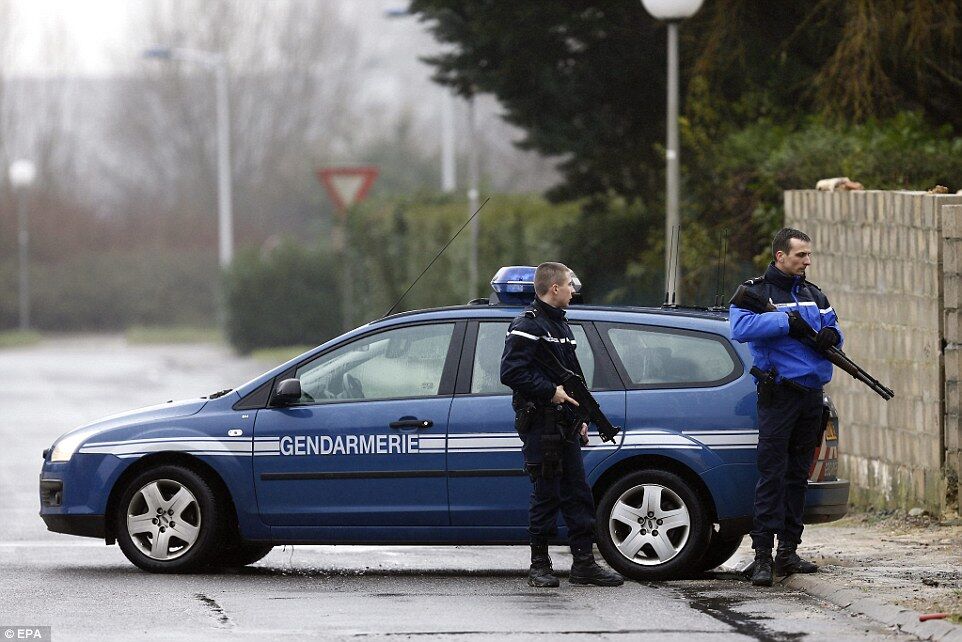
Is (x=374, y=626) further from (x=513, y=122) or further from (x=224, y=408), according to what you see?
(x=513, y=122)

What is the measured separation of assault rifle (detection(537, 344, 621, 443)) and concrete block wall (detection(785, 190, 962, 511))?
120 inches

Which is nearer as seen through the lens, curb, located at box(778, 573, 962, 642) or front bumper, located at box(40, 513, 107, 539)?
curb, located at box(778, 573, 962, 642)

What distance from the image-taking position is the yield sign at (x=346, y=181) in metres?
28.7

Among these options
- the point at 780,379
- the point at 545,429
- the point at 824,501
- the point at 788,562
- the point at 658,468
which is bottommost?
the point at 788,562

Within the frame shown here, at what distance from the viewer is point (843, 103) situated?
15430mm

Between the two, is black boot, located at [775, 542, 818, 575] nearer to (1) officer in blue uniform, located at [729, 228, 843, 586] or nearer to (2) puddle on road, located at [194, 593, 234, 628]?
(1) officer in blue uniform, located at [729, 228, 843, 586]

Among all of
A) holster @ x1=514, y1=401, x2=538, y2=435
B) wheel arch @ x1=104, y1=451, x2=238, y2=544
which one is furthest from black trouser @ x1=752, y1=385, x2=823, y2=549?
wheel arch @ x1=104, y1=451, x2=238, y2=544

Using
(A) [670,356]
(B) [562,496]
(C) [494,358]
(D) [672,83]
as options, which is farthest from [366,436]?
(D) [672,83]

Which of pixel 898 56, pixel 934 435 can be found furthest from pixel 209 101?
pixel 934 435

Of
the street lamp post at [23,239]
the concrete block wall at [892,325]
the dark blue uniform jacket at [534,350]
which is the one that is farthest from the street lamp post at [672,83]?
the street lamp post at [23,239]

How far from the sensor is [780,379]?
9.35 metres

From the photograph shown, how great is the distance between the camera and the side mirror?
9859 mm

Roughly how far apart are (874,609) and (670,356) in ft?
6.03

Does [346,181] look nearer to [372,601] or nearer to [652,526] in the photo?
[652,526]
